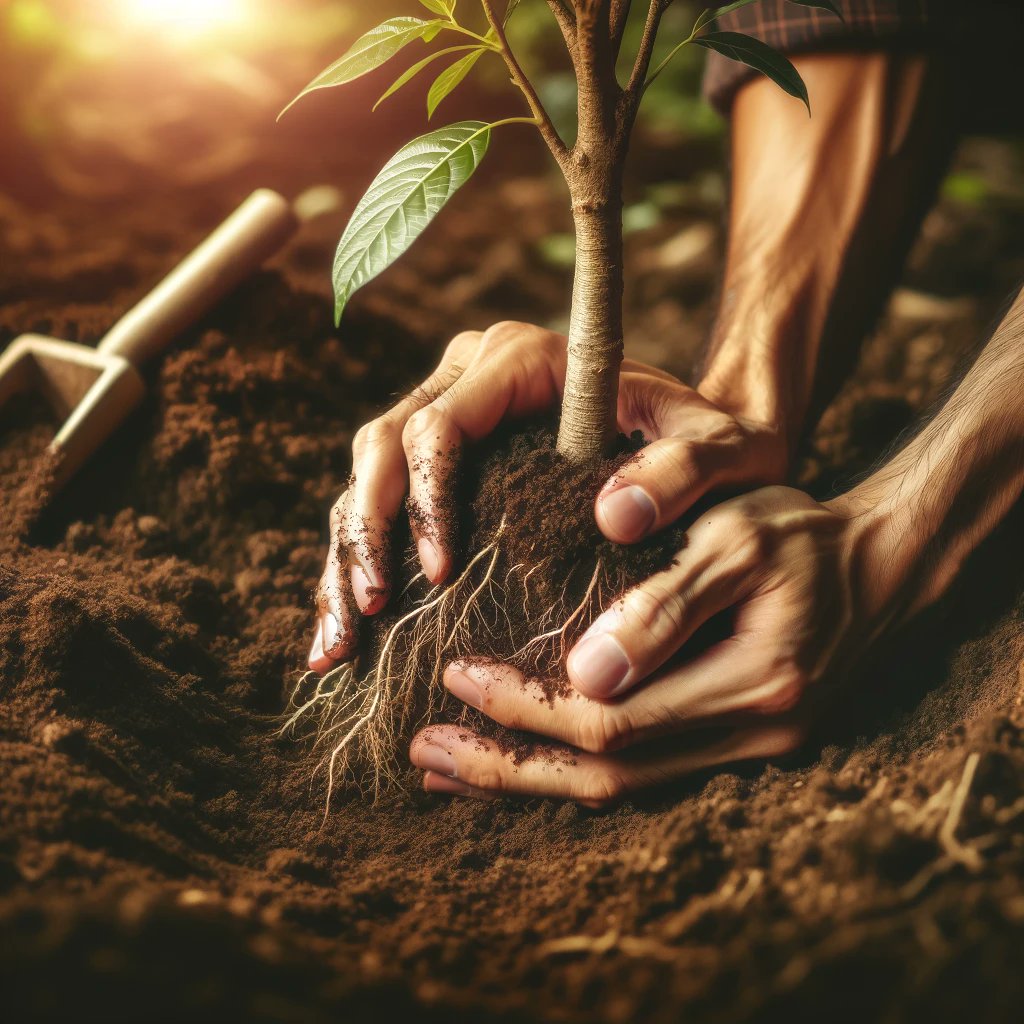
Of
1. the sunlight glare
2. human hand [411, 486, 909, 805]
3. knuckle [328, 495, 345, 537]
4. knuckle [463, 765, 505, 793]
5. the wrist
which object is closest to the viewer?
human hand [411, 486, 909, 805]

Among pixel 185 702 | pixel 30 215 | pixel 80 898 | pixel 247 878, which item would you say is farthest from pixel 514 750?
pixel 30 215

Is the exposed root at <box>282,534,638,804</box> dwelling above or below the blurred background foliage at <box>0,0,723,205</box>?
below

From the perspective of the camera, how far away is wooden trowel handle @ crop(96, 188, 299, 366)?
177 cm

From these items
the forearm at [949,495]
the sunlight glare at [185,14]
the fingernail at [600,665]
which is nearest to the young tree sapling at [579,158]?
the fingernail at [600,665]

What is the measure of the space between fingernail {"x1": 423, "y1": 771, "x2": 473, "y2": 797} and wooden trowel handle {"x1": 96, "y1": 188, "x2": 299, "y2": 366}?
111cm

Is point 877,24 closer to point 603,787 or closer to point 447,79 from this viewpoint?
point 447,79

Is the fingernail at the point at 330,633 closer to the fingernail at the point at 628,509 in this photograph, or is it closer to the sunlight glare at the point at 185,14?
the fingernail at the point at 628,509

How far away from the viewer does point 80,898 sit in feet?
2.53

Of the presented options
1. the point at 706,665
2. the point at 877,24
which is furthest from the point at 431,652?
the point at 877,24

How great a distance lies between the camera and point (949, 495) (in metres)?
1.28

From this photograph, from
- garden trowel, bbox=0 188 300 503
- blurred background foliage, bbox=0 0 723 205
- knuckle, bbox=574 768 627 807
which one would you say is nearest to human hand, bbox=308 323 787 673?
knuckle, bbox=574 768 627 807

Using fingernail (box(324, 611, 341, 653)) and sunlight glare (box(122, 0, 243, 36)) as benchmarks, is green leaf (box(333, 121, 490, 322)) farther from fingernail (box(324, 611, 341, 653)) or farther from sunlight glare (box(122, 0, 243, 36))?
sunlight glare (box(122, 0, 243, 36))

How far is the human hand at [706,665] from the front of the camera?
112cm

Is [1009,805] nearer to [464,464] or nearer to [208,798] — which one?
[464,464]
